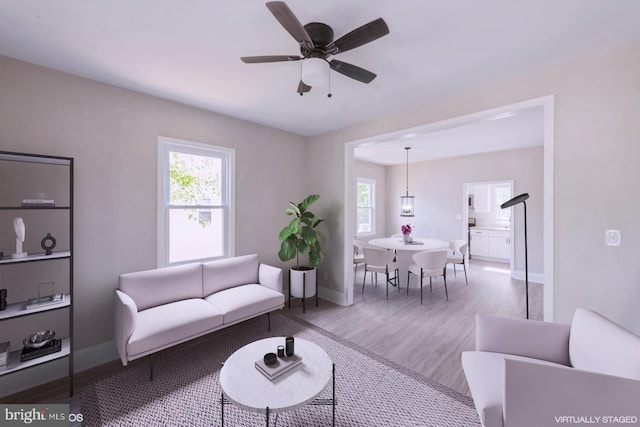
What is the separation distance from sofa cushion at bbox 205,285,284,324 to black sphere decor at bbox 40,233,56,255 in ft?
4.70

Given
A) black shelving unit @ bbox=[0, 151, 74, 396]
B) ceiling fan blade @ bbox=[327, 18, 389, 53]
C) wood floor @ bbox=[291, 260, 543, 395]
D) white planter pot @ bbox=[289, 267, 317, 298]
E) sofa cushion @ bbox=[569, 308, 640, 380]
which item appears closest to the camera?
sofa cushion @ bbox=[569, 308, 640, 380]

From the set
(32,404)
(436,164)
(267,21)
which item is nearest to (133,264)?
(32,404)

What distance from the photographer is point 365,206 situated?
23.3ft

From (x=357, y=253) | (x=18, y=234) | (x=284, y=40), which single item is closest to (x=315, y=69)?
(x=284, y=40)

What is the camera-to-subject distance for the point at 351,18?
167cm

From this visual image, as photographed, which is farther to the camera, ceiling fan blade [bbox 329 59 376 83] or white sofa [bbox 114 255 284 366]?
white sofa [bbox 114 255 284 366]

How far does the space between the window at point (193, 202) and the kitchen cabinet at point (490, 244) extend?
708 cm

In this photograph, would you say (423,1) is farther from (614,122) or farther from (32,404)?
(32,404)

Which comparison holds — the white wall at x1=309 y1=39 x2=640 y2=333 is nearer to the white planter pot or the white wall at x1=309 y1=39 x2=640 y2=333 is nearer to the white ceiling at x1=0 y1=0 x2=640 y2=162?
the white ceiling at x1=0 y1=0 x2=640 y2=162

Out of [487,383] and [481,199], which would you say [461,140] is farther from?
[487,383]

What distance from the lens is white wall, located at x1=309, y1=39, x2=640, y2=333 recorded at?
1.94 meters

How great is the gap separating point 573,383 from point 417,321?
7.50 feet

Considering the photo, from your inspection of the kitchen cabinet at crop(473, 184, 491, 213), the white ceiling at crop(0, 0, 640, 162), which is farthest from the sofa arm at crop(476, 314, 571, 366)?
the kitchen cabinet at crop(473, 184, 491, 213)

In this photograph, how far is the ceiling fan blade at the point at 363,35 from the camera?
4.56 feet
